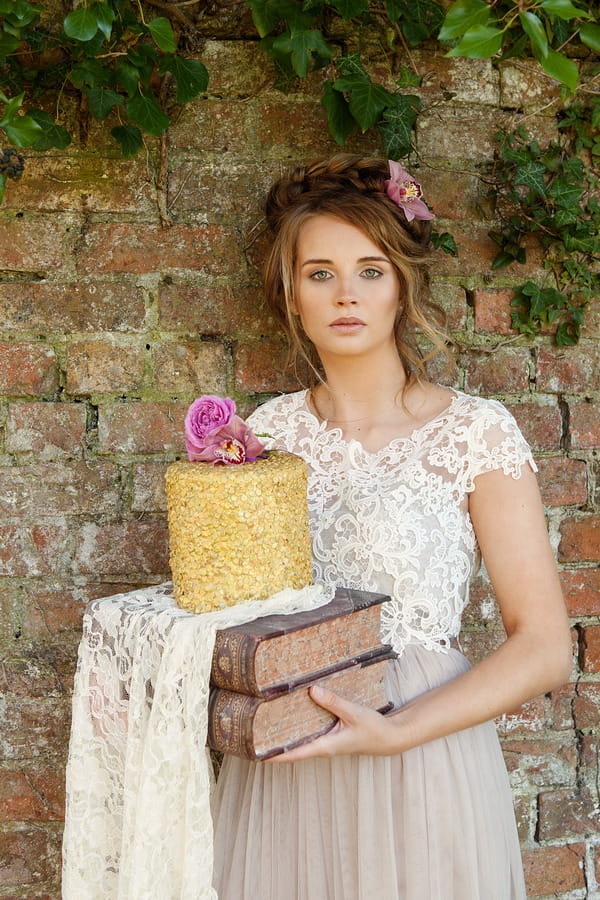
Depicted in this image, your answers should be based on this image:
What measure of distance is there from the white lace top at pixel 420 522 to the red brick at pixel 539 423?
272mm

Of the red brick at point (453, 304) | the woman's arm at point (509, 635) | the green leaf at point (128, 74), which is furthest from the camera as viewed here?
the red brick at point (453, 304)

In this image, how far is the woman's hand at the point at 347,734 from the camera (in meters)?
1.04

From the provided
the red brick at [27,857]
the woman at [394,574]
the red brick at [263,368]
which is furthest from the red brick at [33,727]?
the red brick at [263,368]

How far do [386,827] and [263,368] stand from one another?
845 millimetres

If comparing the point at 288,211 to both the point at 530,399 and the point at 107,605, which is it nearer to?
the point at 530,399

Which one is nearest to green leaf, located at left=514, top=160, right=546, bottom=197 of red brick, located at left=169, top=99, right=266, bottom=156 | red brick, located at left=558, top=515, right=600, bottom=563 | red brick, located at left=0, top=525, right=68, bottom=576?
red brick, located at left=169, top=99, right=266, bottom=156

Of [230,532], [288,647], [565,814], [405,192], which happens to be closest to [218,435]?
[230,532]

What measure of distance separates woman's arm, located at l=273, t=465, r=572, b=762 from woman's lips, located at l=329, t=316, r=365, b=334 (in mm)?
339

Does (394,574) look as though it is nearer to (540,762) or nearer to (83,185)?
(540,762)

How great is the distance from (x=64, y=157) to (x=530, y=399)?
1011 mm

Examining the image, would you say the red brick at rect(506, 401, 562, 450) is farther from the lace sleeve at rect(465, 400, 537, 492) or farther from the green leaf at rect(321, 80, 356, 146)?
the green leaf at rect(321, 80, 356, 146)

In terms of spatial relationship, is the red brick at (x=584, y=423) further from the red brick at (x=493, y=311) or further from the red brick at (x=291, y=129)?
the red brick at (x=291, y=129)

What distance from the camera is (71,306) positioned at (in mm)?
1540

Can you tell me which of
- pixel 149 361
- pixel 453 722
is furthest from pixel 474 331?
pixel 453 722
